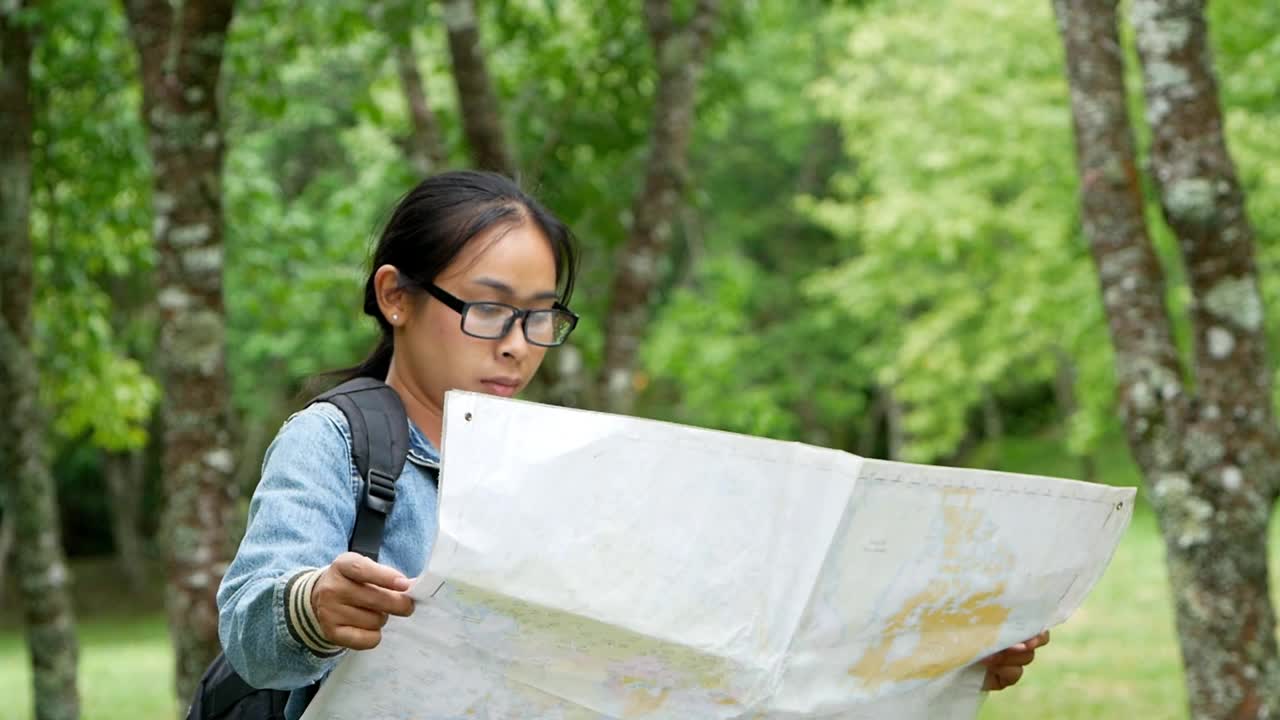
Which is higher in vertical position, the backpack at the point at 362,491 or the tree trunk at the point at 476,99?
the tree trunk at the point at 476,99

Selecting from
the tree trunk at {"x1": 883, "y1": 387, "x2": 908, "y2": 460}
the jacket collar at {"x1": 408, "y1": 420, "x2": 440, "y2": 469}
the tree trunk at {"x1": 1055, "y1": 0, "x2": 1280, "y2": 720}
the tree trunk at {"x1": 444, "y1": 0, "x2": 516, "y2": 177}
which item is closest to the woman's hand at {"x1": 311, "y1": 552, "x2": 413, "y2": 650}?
the jacket collar at {"x1": 408, "y1": 420, "x2": 440, "y2": 469}

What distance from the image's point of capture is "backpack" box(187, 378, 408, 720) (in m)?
1.83

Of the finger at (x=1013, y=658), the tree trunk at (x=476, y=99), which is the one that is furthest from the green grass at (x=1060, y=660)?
the finger at (x=1013, y=658)

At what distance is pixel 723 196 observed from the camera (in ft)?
110

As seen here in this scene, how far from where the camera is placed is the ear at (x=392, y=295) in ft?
6.86

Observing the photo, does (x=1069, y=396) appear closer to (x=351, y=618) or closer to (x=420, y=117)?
(x=420, y=117)

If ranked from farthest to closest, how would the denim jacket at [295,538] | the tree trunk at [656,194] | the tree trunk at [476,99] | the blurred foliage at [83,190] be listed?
the blurred foliage at [83,190] → the tree trunk at [656,194] → the tree trunk at [476,99] → the denim jacket at [295,538]

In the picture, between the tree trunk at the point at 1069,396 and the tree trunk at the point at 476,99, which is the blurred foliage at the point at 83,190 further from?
the tree trunk at the point at 1069,396

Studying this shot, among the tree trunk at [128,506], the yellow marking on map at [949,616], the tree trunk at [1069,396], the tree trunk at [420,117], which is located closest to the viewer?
the yellow marking on map at [949,616]

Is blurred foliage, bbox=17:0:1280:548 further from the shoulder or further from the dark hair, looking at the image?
the shoulder

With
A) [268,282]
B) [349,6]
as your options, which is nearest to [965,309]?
[268,282]

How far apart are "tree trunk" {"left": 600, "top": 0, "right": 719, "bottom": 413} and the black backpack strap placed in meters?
5.40

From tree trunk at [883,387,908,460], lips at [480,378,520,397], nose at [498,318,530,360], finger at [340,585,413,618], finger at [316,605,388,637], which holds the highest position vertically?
nose at [498,318,530,360]

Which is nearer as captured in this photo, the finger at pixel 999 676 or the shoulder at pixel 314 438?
the shoulder at pixel 314 438
